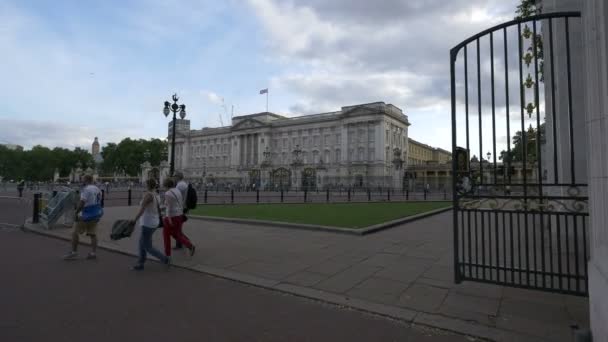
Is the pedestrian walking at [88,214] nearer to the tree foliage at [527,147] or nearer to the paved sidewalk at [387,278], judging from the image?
the paved sidewalk at [387,278]

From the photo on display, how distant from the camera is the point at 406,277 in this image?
5117 millimetres

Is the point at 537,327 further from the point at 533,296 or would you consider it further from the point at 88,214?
the point at 88,214

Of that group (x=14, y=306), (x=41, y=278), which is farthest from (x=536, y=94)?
(x=41, y=278)

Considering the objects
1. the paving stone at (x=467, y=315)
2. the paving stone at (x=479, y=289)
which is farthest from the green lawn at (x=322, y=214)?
the paving stone at (x=467, y=315)

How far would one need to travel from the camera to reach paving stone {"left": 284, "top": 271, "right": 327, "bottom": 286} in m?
4.93

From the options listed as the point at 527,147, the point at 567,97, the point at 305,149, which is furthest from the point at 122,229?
the point at 305,149

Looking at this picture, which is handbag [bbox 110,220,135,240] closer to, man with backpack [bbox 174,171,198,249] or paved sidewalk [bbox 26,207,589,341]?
paved sidewalk [bbox 26,207,589,341]

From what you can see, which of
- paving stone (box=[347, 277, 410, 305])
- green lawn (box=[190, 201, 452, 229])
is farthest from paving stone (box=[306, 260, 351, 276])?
green lawn (box=[190, 201, 452, 229])

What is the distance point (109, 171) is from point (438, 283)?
369ft

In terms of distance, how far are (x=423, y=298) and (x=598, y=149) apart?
251 centimetres

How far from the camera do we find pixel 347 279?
504 centimetres

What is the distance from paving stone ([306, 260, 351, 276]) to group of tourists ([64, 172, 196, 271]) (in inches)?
100

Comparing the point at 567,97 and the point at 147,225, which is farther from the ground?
the point at 567,97

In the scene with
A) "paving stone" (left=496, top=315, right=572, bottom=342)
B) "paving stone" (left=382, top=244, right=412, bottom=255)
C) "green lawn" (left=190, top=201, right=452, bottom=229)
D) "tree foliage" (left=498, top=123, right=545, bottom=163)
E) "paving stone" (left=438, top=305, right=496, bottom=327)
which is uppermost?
"tree foliage" (left=498, top=123, right=545, bottom=163)
